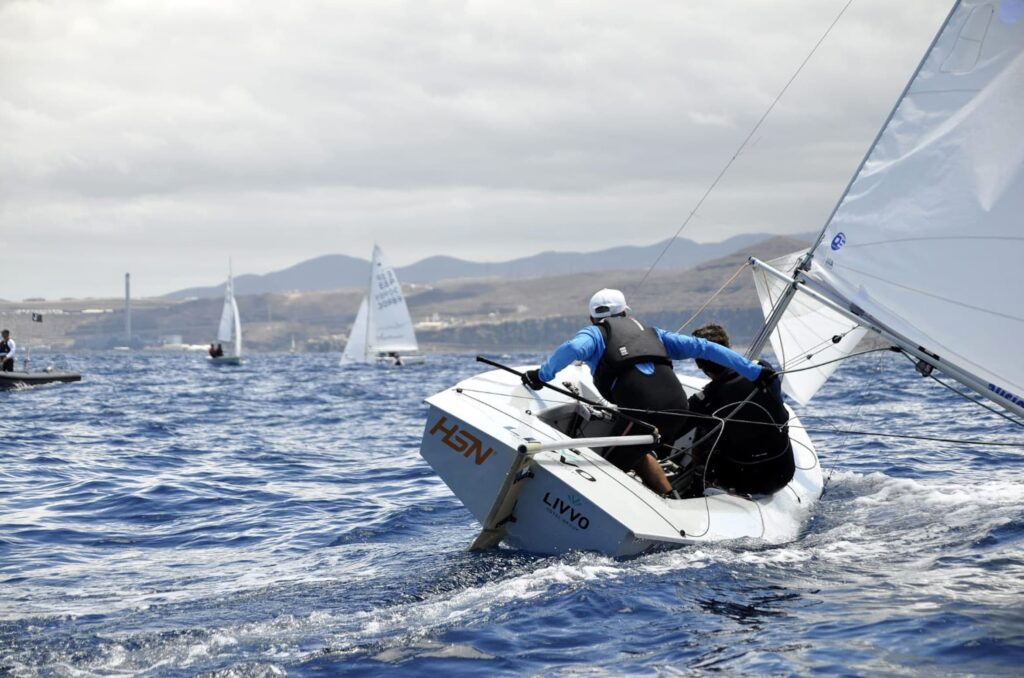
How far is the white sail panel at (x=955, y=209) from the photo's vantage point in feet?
18.1

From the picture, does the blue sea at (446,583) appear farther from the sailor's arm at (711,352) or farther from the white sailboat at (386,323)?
the white sailboat at (386,323)

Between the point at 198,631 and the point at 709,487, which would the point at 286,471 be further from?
the point at 198,631

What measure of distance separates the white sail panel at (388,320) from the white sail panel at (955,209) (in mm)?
40728

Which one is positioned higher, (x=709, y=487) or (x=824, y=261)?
(x=824, y=261)

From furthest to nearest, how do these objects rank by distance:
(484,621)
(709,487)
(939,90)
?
(709,487)
(939,90)
(484,621)

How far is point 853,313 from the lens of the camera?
633 centimetres

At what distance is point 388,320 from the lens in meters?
47.0

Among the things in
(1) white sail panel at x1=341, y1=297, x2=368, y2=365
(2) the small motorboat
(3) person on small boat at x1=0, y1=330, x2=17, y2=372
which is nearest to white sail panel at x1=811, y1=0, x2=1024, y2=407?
(2) the small motorboat

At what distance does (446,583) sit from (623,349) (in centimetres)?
178

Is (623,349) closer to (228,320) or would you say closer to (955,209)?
(955,209)

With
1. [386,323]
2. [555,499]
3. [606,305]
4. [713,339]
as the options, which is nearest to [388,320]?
[386,323]

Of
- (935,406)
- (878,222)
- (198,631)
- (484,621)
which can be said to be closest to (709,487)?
(878,222)

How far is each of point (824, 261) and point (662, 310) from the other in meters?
176

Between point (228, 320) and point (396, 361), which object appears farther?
point (228, 320)
